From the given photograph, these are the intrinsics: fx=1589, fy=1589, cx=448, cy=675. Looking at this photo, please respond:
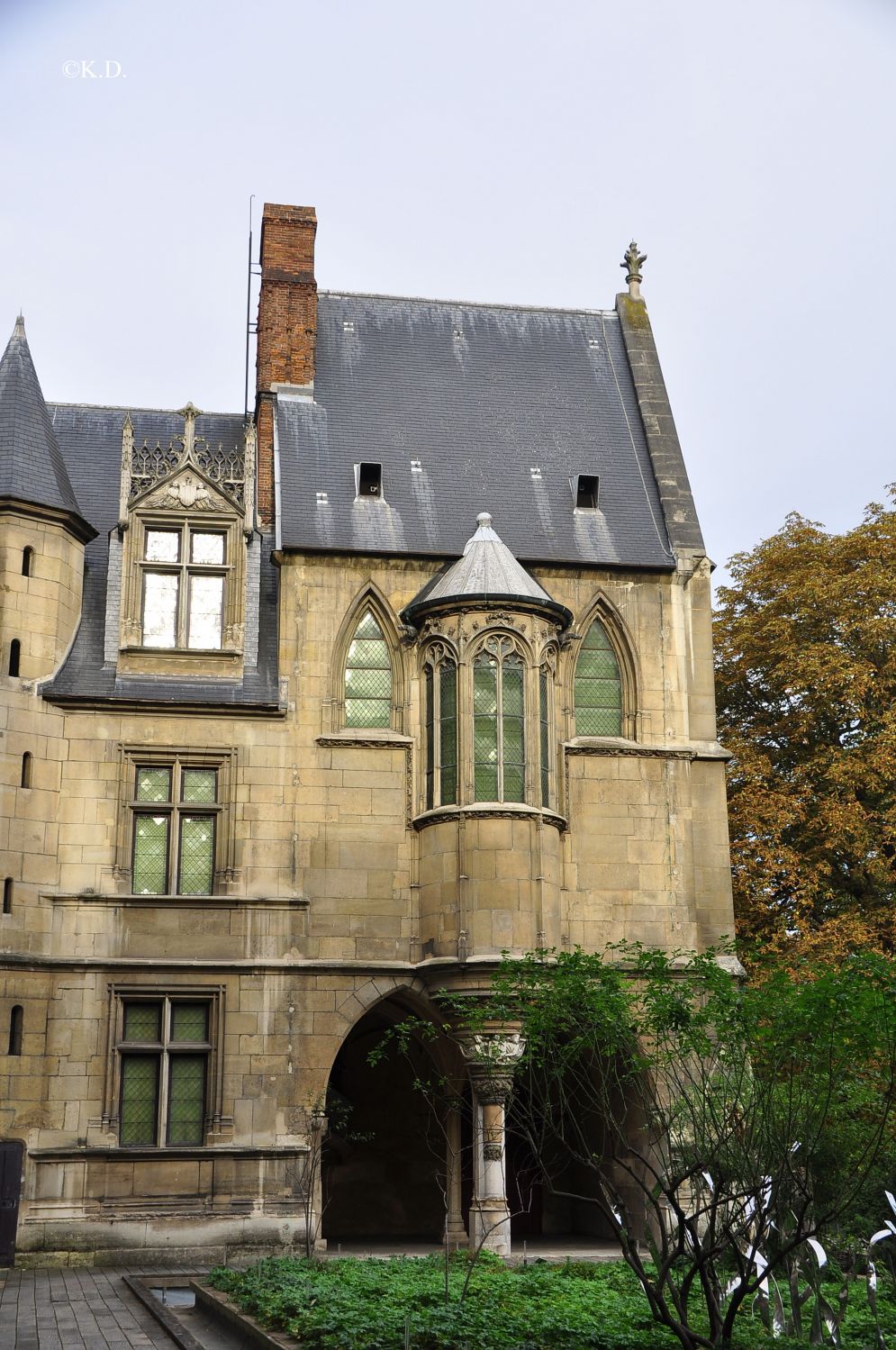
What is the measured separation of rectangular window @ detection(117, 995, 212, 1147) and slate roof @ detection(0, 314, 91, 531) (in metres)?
7.94

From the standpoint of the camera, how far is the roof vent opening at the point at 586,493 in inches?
1089

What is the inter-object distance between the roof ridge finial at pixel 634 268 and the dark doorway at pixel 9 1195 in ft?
62.9

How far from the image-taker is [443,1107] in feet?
84.4

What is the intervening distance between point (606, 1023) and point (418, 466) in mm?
13695

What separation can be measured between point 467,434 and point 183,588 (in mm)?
6245

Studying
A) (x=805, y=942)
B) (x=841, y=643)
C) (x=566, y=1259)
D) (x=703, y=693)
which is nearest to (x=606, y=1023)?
(x=566, y=1259)

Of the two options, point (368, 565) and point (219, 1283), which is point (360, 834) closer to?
point (368, 565)

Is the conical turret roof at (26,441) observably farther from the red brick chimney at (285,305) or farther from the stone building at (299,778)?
the red brick chimney at (285,305)

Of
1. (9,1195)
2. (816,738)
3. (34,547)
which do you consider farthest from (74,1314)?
(816,738)

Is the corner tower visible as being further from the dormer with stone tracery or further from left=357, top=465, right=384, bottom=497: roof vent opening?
left=357, top=465, right=384, bottom=497: roof vent opening

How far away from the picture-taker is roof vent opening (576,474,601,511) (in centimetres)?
2766

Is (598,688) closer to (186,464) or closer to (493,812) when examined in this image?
(493,812)

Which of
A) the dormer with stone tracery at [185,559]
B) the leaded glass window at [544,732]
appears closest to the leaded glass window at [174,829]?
the dormer with stone tracery at [185,559]

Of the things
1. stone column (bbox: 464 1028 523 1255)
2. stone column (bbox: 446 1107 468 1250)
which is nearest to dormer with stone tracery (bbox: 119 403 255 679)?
stone column (bbox: 464 1028 523 1255)
